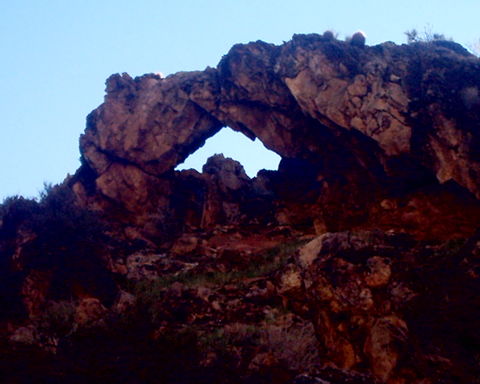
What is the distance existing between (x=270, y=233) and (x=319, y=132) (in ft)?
13.0

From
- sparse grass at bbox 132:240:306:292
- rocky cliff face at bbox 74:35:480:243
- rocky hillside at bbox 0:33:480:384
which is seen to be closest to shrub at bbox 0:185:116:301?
rocky hillside at bbox 0:33:480:384

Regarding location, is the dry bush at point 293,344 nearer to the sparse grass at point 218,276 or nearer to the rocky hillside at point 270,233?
the rocky hillside at point 270,233

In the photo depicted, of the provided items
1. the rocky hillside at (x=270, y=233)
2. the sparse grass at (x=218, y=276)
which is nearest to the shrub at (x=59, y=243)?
the rocky hillside at (x=270, y=233)

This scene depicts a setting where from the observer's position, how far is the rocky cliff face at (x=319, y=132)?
17.3 m

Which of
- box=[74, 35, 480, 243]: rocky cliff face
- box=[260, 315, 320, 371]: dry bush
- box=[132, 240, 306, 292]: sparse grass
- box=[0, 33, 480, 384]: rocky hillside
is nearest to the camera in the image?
box=[0, 33, 480, 384]: rocky hillside

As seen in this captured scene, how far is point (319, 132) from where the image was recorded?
20859mm

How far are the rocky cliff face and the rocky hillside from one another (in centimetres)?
6

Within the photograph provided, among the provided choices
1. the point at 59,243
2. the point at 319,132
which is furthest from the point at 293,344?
the point at 319,132

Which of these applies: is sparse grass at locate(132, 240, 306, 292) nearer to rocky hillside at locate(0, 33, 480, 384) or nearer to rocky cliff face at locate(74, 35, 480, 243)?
rocky hillside at locate(0, 33, 480, 384)

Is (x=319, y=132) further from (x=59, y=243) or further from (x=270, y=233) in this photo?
(x=59, y=243)

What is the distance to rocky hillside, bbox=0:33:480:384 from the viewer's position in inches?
328

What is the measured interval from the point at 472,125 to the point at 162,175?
11579 millimetres

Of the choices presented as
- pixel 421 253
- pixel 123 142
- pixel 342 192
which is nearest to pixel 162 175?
pixel 123 142

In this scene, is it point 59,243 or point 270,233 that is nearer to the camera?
point 59,243
